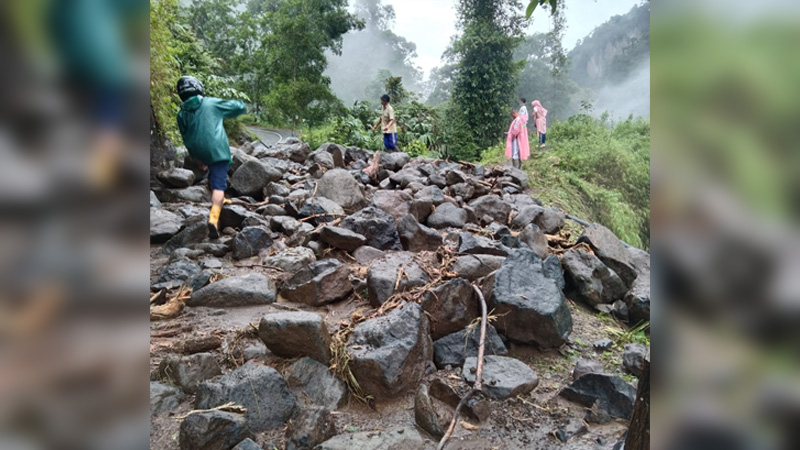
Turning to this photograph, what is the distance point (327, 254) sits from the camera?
3742mm

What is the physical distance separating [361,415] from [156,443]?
82 cm

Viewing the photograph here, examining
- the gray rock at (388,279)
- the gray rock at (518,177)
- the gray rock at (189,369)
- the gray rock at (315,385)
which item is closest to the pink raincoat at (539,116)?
the gray rock at (518,177)

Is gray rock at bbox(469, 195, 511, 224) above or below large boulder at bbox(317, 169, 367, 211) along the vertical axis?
below

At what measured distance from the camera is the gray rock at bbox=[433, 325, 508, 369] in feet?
7.73

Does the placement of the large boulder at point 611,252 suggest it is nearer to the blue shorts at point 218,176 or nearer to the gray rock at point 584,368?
the gray rock at point 584,368

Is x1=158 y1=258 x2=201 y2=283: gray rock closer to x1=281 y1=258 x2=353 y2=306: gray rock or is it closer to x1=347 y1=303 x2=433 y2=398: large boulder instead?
x1=281 y1=258 x2=353 y2=306: gray rock

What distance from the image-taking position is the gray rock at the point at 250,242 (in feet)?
12.3

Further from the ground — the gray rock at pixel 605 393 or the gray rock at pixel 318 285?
the gray rock at pixel 318 285

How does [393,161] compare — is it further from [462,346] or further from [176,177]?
[462,346]

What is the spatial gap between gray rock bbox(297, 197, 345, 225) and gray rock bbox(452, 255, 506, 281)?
181 centimetres

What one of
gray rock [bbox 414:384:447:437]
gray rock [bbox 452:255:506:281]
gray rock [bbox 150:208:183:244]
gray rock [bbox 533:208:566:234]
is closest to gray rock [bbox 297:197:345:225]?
gray rock [bbox 150:208:183:244]
